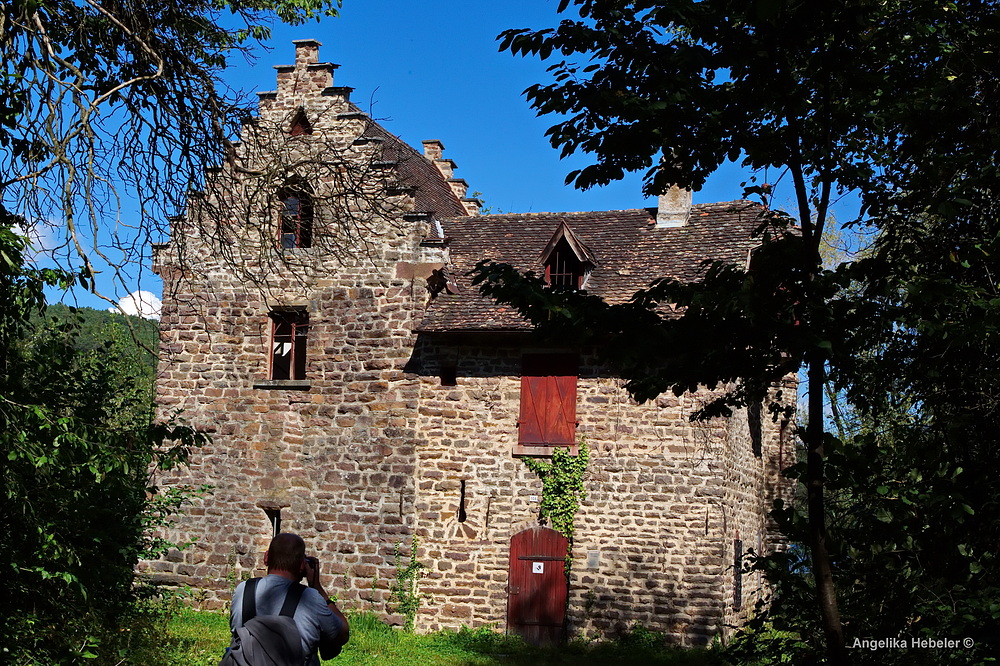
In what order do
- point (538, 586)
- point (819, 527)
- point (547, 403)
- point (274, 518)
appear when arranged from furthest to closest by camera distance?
point (274, 518)
point (547, 403)
point (538, 586)
point (819, 527)

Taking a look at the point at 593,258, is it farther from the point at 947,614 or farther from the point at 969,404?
the point at 947,614

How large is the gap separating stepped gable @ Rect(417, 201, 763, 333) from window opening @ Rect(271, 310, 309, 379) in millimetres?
2600

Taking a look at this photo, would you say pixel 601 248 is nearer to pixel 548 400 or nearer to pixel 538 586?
pixel 548 400

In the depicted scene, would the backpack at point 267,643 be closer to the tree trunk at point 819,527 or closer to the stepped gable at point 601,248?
the tree trunk at point 819,527

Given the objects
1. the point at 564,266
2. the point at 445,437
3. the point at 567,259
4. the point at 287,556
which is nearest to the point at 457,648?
the point at 445,437

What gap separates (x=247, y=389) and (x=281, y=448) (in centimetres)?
134

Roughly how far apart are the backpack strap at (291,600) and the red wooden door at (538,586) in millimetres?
12653

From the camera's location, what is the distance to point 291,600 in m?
4.77

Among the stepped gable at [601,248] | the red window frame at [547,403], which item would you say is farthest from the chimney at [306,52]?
the red window frame at [547,403]

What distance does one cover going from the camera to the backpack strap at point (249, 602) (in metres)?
4.76

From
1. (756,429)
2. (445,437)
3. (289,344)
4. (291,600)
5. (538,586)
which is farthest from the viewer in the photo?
(756,429)

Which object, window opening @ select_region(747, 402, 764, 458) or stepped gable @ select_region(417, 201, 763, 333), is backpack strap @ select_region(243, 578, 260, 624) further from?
window opening @ select_region(747, 402, 764, 458)

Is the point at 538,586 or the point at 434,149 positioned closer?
the point at 538,586

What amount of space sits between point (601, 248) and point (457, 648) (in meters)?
7.88
